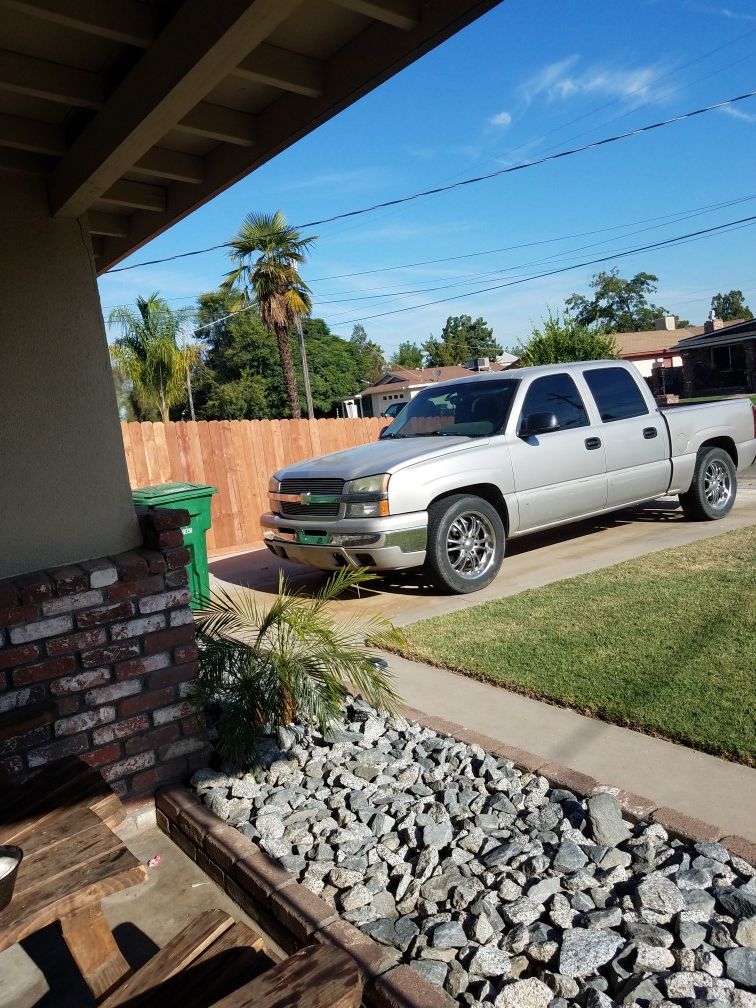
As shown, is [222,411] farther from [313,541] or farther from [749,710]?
[749,710]

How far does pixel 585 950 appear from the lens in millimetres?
2281

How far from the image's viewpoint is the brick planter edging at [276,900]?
2207mm

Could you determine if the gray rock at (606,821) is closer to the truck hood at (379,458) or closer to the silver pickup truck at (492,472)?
the silver pickup truck at (492,472)

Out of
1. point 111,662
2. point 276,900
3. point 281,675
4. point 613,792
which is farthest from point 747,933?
point 111,662

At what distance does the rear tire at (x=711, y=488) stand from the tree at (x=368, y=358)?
6079cm

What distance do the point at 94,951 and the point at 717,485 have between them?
27.4 ft

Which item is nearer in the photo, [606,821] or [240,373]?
[606,821]

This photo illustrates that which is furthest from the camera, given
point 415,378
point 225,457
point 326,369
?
point 326,369

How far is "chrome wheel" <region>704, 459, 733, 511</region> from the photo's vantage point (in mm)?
8867

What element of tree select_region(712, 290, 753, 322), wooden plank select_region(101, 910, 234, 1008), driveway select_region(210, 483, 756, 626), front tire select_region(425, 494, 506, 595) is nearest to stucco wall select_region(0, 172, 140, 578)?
wooden plank select_region(101, 910, 234, 1008)

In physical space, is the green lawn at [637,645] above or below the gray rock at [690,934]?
above

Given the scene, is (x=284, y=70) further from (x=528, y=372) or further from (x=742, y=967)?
(x=528, y=372)

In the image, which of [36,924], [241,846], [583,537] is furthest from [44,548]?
[583,537]

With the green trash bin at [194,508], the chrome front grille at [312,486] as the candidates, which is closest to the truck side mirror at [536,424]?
the chrome front grille at [312,486]
